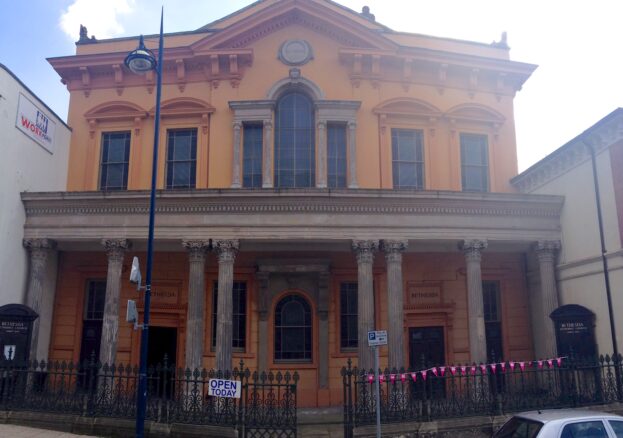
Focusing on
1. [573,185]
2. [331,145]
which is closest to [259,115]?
[331,145]

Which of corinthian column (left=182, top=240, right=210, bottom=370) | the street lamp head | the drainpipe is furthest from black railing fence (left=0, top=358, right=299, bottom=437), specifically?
the drainpipe

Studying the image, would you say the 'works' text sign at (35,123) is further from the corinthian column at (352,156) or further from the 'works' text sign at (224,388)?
the 'works' text sign at (224,388)

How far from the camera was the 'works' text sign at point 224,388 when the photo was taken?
11.8 metres

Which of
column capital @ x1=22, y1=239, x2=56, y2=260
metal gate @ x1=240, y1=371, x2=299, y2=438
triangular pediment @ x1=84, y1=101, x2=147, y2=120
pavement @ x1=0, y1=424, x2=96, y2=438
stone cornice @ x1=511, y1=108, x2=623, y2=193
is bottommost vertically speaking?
pavement @ x1=0, y1=424, x2=96, y2=438

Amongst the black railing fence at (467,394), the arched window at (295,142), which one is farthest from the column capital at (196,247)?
the black railing fence at (467,394)

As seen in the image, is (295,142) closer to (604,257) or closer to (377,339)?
(377,339)

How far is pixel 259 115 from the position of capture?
736 inches

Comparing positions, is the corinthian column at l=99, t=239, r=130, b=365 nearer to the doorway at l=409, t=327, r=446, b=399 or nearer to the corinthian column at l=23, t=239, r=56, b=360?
the corinthian column at l=23, t=239, r=56, b=360

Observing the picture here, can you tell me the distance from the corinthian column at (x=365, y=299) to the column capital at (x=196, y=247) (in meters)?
4.60

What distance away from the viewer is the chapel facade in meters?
18.6

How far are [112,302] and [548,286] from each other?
13615 mm

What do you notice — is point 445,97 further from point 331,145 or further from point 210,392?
point 210,392

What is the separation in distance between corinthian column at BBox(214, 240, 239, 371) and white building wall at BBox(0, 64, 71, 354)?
6.20 m

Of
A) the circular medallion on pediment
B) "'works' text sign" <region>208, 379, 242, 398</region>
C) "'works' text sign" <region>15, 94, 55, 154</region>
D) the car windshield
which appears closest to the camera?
the car windshield
